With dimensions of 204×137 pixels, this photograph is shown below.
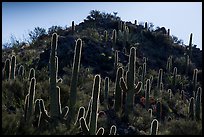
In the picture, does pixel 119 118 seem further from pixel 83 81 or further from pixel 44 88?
pixel 83 81

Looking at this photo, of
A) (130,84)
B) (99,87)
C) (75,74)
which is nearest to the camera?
(99,87)

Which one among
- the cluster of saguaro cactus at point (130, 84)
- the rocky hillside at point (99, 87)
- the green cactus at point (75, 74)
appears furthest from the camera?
the cluster of saguaro cactus at point (130, 84)

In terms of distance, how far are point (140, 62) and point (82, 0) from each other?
943 inches

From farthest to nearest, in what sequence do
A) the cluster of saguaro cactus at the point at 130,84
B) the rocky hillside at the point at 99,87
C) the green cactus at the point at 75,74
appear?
the cluster of saguaro cactus at the point at 130,84
the green cactus at the point at 75,74
the rocky hillside at the point at 99,87

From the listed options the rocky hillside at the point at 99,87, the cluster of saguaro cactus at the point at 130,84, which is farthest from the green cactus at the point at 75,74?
the cluster of saguaro cactus at the point at 130,84

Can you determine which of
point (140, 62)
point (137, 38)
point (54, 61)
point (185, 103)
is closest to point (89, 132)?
point (54, 61)

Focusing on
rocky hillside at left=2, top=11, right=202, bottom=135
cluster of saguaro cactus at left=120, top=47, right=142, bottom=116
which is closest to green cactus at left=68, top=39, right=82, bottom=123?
rocky hillside at left=2, top=11, right=202, bottom=135

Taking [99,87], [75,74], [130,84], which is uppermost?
[75,74]

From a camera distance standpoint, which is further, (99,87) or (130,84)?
(130,84)

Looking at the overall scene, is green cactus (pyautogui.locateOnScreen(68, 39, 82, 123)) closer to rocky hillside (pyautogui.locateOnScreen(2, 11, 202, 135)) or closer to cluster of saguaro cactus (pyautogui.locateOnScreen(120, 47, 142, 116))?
rocky hillside (pyautogui.locateOnScreen(2, 11, 202, 135))

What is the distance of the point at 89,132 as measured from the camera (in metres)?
11.4

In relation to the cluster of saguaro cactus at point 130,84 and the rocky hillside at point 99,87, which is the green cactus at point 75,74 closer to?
the rocky hillside at point 99,87

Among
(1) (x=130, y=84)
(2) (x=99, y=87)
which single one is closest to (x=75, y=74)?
(2) (x=99, y=87)

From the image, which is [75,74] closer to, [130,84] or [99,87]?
[99,87]
